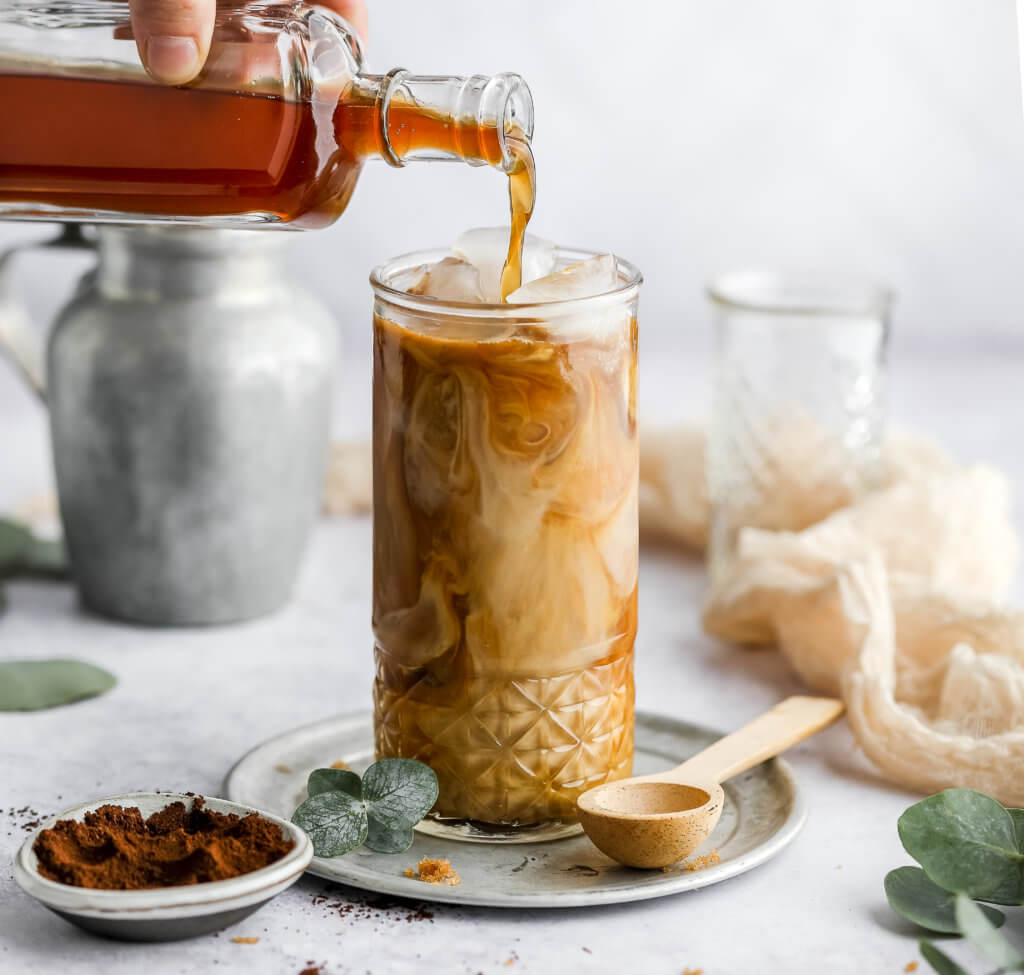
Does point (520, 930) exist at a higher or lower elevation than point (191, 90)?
lower

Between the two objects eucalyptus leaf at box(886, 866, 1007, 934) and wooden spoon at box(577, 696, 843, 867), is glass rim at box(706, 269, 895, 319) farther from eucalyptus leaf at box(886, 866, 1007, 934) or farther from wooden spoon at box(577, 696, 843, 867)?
eucalyptus leaf at box(886, 866, 1007, 934)

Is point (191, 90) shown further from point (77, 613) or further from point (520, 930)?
point (77, 613)

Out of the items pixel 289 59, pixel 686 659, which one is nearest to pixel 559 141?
pixel 686 659

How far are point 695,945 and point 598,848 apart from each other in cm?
11

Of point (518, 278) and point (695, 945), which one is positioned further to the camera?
point (518, 278)

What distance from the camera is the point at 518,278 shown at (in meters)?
1.13

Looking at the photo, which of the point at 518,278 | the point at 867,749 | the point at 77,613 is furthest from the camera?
the point at 77,613

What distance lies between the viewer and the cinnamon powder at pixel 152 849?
3.22 feet

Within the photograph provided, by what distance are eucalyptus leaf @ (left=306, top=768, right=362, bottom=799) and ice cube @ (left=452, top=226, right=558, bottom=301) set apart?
14.6 inches

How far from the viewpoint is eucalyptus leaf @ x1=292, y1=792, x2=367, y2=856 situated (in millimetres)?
1082

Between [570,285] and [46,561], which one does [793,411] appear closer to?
[570,285]

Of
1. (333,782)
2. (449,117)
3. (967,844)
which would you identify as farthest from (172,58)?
(967,844)

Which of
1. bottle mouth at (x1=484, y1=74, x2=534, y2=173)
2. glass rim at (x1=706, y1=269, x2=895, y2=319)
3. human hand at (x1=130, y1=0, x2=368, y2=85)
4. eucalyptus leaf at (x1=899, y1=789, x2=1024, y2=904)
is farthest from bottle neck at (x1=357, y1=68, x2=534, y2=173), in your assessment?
glass rim at (x1=706, y1=269, x2=895, y2=319)

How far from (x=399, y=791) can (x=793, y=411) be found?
833mm
